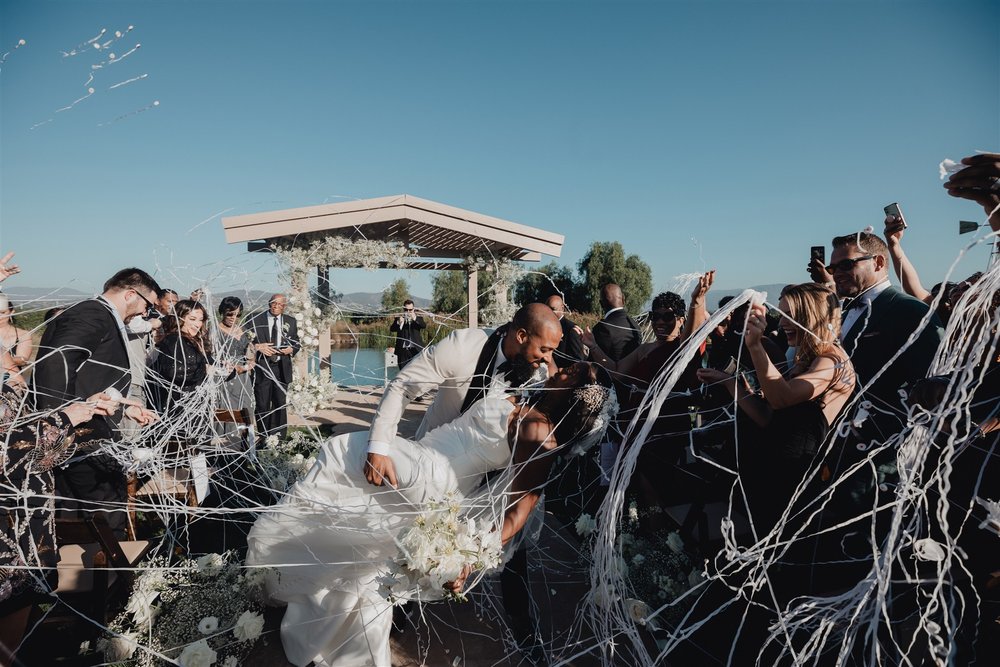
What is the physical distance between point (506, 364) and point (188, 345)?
378 centimetres

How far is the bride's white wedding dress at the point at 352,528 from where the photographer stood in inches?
112

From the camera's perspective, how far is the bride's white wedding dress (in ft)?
9.34

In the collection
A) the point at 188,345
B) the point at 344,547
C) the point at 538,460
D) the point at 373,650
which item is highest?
the point at 188,345

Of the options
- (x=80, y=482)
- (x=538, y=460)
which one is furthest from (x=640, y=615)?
(x=80, y=482)

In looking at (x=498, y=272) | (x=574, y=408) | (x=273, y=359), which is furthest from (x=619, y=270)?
(x=574, y=408)

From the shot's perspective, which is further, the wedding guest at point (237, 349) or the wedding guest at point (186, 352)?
the wedding guest at point (237, 349)

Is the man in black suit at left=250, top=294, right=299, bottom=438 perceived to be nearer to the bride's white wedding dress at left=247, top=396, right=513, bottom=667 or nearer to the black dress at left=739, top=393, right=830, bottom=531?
the bride's white wedding dress at left=247, top=396, right=513, bottom=667

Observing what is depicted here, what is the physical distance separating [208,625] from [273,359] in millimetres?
4672

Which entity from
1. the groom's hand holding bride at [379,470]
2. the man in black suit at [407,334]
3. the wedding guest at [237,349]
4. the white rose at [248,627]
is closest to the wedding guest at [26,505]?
the white rose at [248,627]

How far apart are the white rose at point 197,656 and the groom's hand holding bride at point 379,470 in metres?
1.29

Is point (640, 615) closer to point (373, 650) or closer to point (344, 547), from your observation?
point (373, 650)

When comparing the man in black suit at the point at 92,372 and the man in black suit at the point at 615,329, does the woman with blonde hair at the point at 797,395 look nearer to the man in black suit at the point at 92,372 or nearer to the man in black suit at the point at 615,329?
the man in black suit at the point at 615,329

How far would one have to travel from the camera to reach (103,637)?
115 inches

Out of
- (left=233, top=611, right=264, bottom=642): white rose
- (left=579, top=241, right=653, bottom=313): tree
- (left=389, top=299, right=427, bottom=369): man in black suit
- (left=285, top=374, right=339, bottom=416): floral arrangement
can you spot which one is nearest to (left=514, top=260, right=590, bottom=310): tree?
(left=389, top=299, right=427, bottom=369): man in black suit
